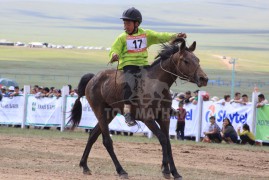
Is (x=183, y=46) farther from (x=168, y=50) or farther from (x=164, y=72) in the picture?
(x=164, y=72)

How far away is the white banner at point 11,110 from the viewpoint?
2875cm

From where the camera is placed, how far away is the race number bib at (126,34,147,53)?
13906 mm

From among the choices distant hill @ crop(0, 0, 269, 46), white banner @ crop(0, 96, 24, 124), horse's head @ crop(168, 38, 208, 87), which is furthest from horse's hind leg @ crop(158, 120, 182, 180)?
distant hill @ crop(0, 0, 269, 46)

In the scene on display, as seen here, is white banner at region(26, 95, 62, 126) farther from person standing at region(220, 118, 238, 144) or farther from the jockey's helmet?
the jockey's helmet

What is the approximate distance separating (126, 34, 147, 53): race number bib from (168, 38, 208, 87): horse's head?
62cm

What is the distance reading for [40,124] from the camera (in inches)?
1105

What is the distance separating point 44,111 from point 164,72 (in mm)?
14715

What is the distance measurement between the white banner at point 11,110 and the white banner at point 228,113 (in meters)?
7.96

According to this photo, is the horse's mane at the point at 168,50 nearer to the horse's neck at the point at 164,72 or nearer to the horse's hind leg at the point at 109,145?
the horse's neck at the point at 164,72

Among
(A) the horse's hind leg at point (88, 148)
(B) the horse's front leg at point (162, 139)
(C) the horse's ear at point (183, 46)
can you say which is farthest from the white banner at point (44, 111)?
(B) the horse's front leg at point (162, 139)

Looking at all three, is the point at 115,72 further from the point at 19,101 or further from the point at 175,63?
the point at 19,101

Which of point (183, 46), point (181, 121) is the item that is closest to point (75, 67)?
point (181, 121)

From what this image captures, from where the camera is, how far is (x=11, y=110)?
29.1 metres

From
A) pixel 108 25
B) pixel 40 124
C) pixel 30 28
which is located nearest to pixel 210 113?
pixel 40 124
